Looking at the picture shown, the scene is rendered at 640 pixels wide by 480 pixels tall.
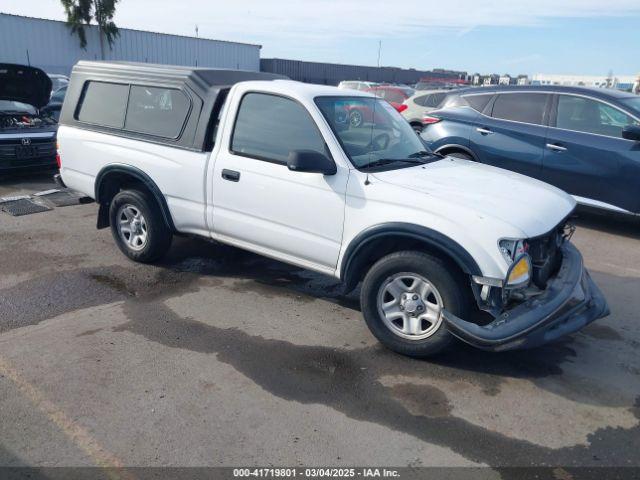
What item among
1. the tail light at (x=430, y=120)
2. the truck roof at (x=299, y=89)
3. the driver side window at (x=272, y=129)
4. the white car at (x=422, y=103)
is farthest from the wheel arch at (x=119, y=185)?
the white car at (x=422, y=103)

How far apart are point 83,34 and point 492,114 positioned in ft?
102

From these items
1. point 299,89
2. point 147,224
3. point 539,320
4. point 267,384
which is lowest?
point 267,384

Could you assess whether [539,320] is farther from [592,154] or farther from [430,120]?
[430,120]

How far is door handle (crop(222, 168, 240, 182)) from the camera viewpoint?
4371mm

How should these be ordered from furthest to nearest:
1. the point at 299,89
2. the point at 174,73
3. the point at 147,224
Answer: the point at 147,224, the point at 174,73, the point at 299,89

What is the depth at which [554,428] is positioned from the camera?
3.06m

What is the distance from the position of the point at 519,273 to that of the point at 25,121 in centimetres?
917

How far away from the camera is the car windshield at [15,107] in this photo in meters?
9.42

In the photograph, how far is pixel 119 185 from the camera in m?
5.52

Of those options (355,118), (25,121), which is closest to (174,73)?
(355,118)

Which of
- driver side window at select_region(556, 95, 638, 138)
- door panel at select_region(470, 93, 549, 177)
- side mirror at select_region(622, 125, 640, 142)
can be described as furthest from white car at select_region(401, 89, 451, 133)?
side mirror at select_region(622, 125, 640, 142)

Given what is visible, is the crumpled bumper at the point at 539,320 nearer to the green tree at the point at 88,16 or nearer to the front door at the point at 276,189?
the front door at the point at 276,189

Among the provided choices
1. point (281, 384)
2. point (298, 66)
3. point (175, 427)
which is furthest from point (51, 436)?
point (298, 66)

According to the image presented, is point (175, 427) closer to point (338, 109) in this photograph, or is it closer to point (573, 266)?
point (338, 109)
